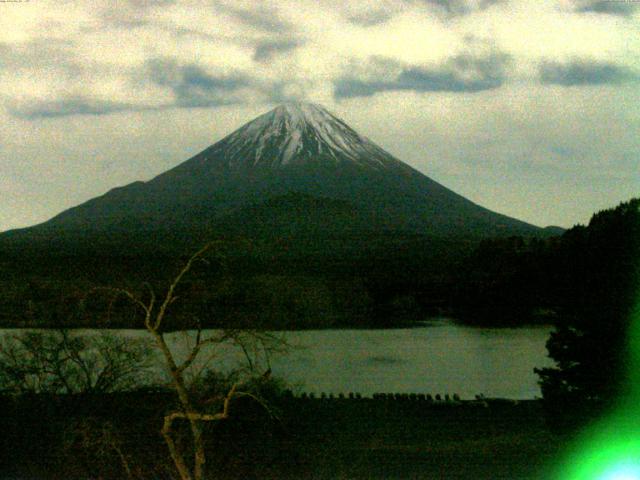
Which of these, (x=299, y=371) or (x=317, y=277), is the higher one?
(x=317, y=277)

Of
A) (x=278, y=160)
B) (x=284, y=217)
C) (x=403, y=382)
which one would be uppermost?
(x=278, y=160)

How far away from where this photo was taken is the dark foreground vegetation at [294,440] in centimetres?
920

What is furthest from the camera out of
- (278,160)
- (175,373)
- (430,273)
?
(278,160)

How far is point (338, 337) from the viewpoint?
24797 millimetres

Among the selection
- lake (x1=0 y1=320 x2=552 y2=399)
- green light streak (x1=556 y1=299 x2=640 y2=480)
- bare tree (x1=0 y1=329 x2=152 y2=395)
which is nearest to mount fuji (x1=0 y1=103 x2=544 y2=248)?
lake (x1=0 y1=320 x2=552 y2=399)

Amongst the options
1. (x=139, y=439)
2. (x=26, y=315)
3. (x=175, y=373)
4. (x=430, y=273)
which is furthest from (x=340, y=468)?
(x=430, y=273)

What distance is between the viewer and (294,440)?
10906 mm

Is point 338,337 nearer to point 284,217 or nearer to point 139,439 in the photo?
point 139,439

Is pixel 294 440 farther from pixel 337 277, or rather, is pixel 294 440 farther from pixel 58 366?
pixel 337 277

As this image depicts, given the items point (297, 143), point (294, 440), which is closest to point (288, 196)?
point (297, 143)

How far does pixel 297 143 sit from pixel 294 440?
60.1 m

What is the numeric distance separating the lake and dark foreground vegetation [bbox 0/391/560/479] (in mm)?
2205

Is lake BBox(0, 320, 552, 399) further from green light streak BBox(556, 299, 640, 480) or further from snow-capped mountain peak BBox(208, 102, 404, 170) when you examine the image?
snow-capped mountain peak BBox(208, 102, 404, 170)

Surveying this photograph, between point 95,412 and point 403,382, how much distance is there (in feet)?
28.2
